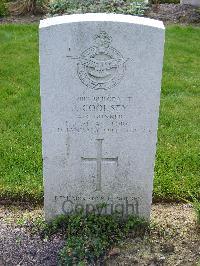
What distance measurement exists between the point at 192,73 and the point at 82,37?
15.3 ft

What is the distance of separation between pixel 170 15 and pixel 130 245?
7.91 m

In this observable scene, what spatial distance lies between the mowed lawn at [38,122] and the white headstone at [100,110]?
64 cm

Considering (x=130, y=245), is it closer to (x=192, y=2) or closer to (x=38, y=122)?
(x=38, y=122)

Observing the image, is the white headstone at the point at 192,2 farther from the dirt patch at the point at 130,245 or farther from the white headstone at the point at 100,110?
the white headstone at the point at 100,110

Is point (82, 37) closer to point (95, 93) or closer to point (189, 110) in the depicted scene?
point (95, 93)

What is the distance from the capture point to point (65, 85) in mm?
3725

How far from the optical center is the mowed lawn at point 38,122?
493 cm

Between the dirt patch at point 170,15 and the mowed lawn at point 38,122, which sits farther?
the dirt patch at point 170,15

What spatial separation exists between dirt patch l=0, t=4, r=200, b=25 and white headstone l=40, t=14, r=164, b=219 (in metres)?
7.05

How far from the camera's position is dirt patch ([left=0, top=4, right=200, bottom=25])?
1069cm

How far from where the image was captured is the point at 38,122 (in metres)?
6.16
